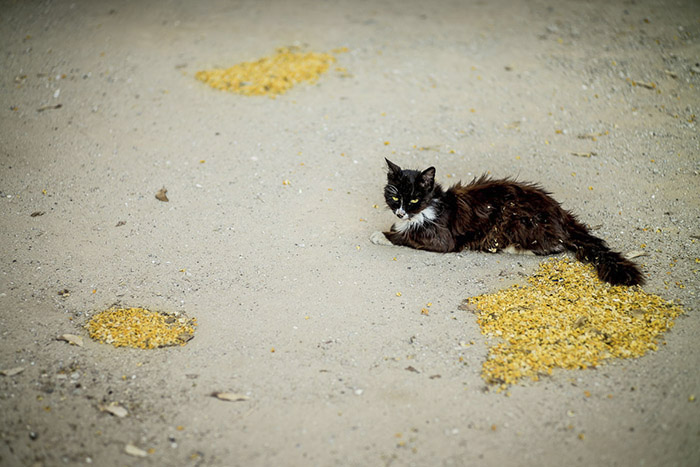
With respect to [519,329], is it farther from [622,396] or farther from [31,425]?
[31,425]

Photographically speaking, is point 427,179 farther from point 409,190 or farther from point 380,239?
point 380,239

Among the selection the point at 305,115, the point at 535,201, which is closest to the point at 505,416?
the point at 535,201

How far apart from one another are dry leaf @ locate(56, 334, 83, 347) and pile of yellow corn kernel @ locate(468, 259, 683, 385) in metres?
3.13

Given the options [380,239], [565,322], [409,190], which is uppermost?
[409,190]

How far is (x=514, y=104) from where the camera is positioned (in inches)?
297

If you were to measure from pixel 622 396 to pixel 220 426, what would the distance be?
108 inches

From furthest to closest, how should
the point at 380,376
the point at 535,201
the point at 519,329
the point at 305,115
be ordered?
the point at 305,115 < the point at 535,201 < the point at 519,329 < the point at 380,376

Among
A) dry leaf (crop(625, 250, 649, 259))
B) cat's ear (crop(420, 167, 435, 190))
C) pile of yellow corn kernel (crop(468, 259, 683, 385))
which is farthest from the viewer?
dry leaf (crop(625, 250, 649, 259))

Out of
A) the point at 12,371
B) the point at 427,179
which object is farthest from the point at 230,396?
the point at 427,179

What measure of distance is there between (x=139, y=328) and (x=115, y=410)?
840mm

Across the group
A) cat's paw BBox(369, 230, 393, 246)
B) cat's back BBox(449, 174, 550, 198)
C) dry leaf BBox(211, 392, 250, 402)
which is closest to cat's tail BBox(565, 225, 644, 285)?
cat's back BBox(449, 174, 550, 198)

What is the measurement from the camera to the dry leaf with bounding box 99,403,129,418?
369 cm

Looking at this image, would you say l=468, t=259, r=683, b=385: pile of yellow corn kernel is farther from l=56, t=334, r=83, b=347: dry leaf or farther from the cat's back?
l=56, t=334, r=83, b=347: dry leaf

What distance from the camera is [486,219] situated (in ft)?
17.0
